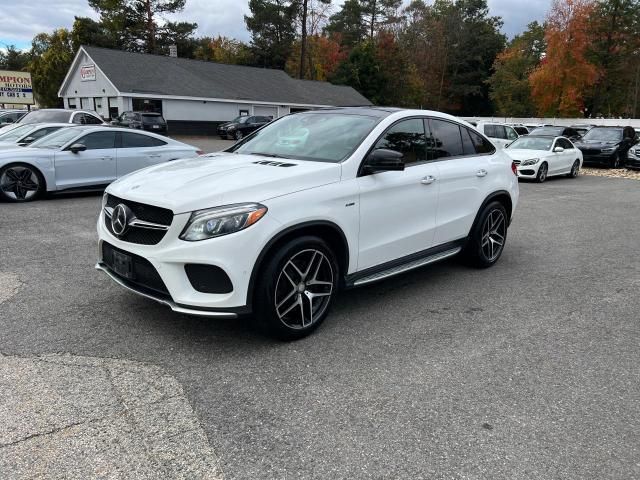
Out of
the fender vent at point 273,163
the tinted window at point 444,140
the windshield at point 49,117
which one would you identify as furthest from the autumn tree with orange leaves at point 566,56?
the fender vent at point 273,163

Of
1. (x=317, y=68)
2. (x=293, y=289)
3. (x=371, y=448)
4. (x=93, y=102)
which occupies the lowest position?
(x=371, y=448)

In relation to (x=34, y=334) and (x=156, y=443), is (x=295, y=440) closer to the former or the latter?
(x=156, y=443)

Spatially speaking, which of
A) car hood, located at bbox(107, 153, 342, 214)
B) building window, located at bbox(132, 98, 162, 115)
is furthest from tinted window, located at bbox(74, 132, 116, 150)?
building window, located at bbox(132, 98, 162, 115)

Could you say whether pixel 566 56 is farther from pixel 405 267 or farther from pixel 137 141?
pixel 405 267

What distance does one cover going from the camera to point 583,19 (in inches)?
1437

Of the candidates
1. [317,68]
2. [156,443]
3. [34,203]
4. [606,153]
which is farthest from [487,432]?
[317,68]

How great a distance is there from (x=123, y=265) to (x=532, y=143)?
16.0 m

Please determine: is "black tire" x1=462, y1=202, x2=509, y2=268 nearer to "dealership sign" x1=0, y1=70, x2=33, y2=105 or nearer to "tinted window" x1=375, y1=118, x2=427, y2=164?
"tinted window" x1=375, y1=118, x2=427, y2=164

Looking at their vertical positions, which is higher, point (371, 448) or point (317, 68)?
point (317, 68)

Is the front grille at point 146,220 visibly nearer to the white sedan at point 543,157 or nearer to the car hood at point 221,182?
the car hood at point 221,182

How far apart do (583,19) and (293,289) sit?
41009 mm

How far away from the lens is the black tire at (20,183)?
9562mm

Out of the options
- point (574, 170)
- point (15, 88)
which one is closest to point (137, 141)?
point (574, 170)

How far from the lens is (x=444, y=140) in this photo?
17.8 ft
